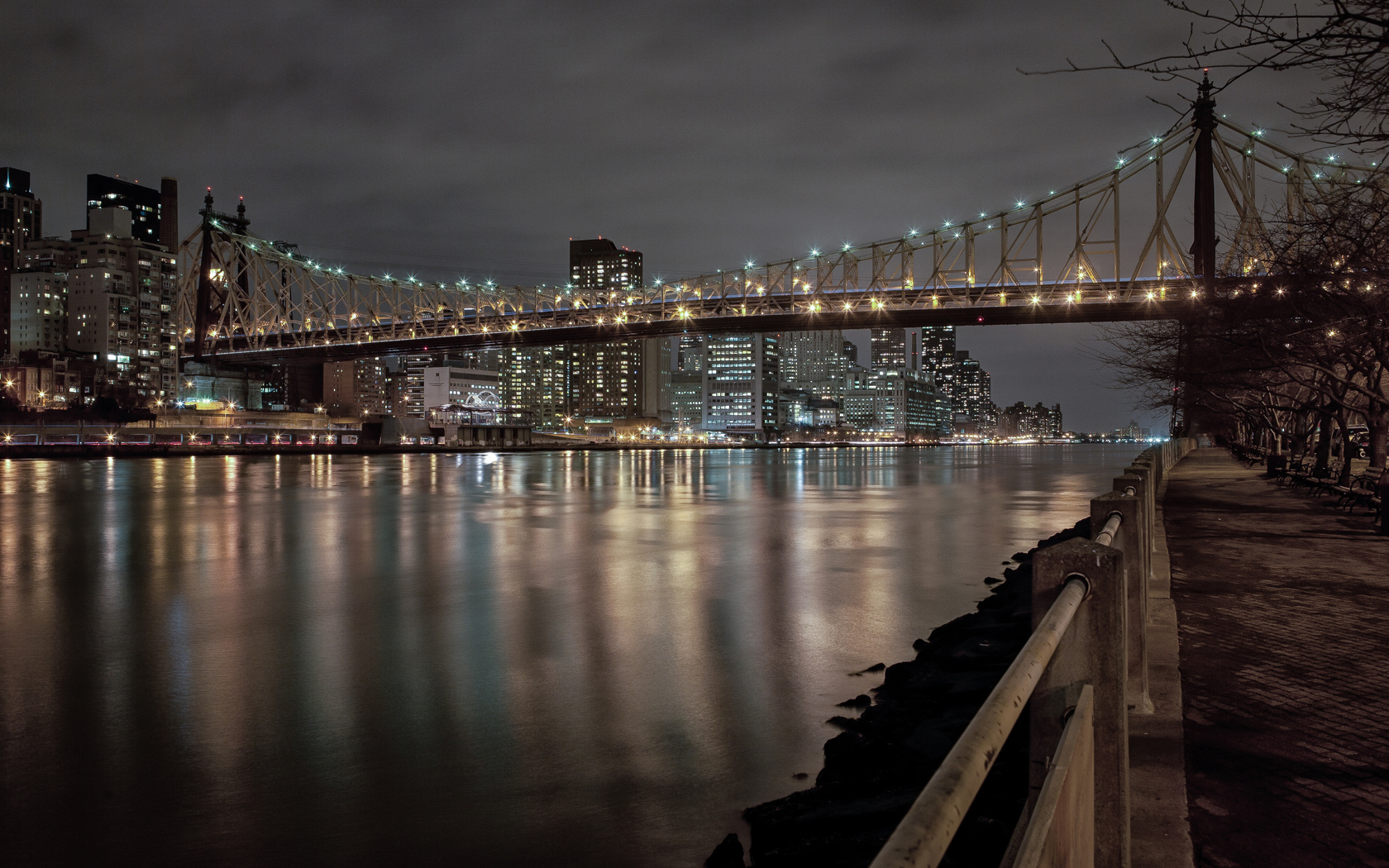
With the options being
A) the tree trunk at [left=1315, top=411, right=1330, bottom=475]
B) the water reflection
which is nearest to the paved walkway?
the water reflection

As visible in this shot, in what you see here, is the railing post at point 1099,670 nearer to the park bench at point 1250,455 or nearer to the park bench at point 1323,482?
the park bench at point 1323,482

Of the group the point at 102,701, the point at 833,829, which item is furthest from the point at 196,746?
the point at 833,829

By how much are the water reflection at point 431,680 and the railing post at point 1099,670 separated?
10.7ft

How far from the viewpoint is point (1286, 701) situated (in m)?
5.50

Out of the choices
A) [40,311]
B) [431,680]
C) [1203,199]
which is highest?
[40,311]

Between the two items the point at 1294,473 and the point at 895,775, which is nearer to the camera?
the point at 895,775

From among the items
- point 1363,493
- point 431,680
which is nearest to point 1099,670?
point 431,680

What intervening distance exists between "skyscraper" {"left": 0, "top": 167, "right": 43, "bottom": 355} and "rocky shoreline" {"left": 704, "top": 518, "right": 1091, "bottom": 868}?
192 m

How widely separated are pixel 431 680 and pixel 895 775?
4.91m

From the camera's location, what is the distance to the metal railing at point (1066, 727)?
1.71 meters

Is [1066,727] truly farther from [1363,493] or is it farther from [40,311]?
[40,311]

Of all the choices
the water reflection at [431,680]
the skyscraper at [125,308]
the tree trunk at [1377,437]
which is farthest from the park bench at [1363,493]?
the skyscraper at [125,308]

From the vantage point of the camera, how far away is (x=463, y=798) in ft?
20.3

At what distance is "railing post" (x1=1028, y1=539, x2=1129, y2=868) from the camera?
263 centimetres
